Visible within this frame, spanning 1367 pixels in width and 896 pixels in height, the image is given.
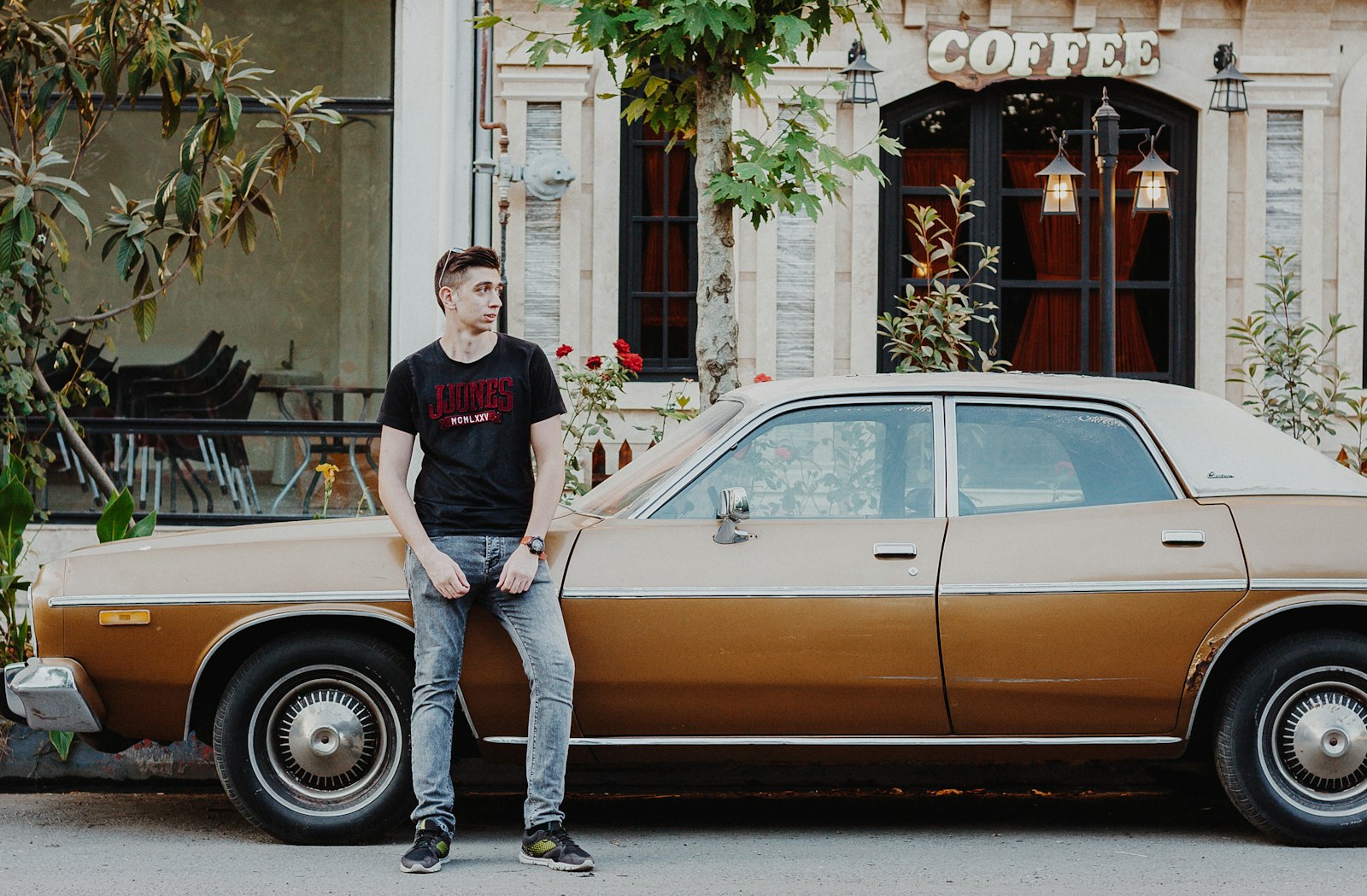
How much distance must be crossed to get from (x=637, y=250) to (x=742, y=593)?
281 inches

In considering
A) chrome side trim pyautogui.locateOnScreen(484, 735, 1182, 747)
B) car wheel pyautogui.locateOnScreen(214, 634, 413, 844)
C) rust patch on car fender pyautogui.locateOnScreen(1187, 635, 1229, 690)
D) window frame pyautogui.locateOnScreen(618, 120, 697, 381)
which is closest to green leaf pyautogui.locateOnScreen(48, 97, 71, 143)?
car wheel pyautogui.locateOnScreen(214, 634, 413, 844)

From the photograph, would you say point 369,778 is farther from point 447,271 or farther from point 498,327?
point 498,327

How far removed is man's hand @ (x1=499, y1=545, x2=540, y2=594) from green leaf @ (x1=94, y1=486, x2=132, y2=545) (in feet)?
8.81

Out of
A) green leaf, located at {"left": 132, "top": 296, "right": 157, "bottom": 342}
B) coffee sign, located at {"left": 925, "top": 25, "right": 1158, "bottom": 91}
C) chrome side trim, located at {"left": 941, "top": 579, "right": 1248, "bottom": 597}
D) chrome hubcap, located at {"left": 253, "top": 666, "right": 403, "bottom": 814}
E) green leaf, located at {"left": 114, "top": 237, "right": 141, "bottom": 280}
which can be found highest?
coffee sign, located at {"left": 925, "top": 25, "right": 1158, "bottom": 91}

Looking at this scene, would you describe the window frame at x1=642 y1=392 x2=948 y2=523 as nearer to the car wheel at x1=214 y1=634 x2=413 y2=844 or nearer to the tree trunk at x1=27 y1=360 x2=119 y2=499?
the car wheel at x1=214 y1=634 x2=413 y2=844

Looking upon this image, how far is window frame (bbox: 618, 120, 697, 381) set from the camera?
1181 cm

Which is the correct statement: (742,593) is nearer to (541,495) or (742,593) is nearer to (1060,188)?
(541,495)

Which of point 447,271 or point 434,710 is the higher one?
point 447,271

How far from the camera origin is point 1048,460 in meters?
5.32

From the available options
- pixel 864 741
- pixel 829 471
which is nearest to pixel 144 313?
pixel 829 471

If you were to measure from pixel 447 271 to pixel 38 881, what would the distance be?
2.25 meters

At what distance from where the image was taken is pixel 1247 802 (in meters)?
5.12

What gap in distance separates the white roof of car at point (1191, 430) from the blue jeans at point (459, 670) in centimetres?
113

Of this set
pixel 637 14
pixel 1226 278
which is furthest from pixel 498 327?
pixel 1226 278
